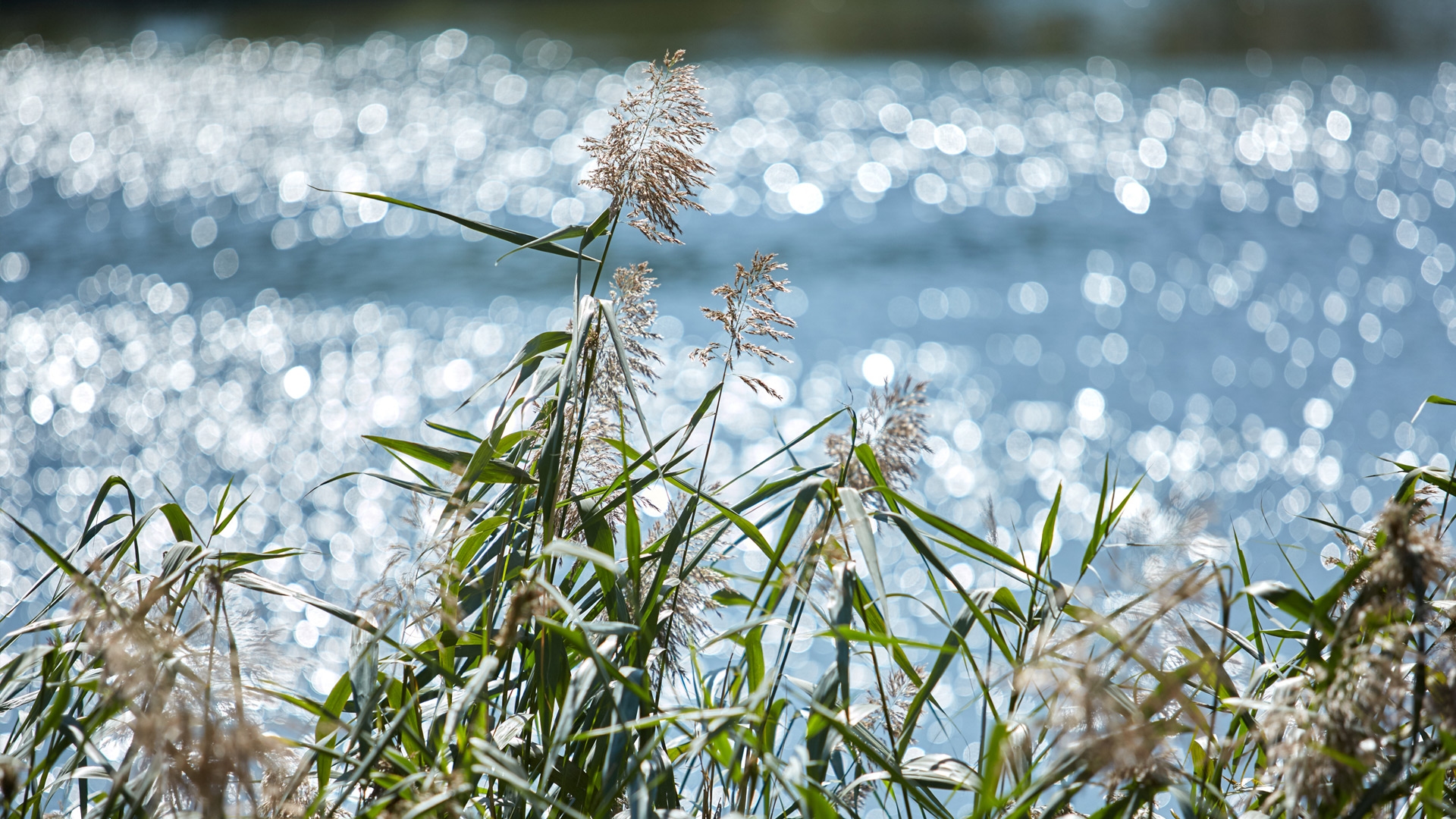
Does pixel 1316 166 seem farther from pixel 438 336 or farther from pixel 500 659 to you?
pixel 500 659

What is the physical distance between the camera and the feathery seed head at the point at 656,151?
967 mm

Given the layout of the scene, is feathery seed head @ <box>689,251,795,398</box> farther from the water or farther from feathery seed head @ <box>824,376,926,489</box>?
the water

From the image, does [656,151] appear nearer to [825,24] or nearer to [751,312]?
[751,312]

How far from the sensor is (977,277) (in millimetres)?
5480

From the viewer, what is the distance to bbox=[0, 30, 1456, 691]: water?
3.85m

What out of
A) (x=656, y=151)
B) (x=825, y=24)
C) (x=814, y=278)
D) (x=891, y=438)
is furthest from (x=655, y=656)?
(x=825, y=24)

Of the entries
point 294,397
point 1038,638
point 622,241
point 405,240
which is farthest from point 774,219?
point 1038,638

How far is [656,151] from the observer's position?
0.97 m

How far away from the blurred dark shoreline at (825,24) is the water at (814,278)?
132 cm

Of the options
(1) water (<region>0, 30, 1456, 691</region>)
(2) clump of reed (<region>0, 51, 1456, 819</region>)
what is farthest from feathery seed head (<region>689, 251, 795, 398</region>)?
(1) water (<region>0, 30, 1456, 691</region>)

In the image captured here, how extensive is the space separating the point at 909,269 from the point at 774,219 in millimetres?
1023

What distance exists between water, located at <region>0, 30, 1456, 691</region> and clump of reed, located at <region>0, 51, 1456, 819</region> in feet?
0.76

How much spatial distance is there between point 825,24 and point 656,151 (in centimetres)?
1179

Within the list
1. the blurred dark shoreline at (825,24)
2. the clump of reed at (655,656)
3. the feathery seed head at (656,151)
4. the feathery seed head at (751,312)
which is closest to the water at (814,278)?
the clump of reed at (655,656)
